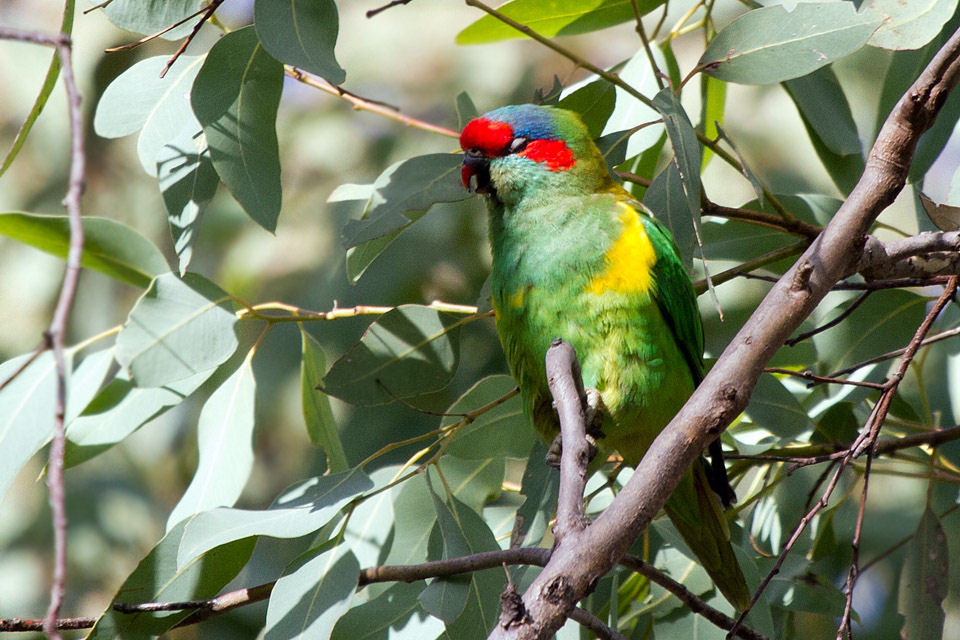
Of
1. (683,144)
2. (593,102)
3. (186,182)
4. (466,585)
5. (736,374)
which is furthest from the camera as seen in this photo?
(593,102)

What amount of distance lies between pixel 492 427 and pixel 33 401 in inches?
36.6

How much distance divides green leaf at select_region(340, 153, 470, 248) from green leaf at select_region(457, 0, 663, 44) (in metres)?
0.33

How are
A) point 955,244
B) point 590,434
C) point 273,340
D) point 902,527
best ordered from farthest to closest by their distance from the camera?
point 273,340
point 902,527
point 590,434
point 955,244

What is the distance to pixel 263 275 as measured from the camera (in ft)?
12.9

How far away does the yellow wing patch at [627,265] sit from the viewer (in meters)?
1.79

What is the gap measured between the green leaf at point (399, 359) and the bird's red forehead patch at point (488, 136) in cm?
37

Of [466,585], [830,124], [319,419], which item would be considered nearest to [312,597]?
[466,585]

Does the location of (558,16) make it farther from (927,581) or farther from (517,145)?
(927,581)

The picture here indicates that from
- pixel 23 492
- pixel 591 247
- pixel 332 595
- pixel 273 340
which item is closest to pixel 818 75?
pixel 591 247

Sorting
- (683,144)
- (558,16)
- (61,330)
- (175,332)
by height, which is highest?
(558,16)

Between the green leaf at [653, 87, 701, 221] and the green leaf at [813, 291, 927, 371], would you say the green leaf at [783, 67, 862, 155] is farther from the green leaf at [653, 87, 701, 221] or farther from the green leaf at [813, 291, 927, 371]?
the green leaf at [653, 87, 701, 221]

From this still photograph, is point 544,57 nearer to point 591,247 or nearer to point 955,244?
point 591,247

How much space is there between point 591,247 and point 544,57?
2.53 m

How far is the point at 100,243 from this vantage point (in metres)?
1.85
